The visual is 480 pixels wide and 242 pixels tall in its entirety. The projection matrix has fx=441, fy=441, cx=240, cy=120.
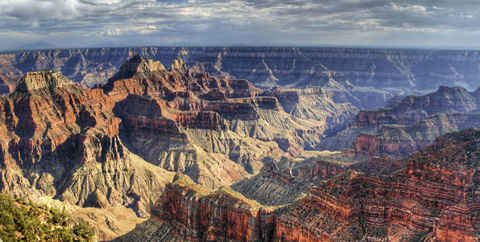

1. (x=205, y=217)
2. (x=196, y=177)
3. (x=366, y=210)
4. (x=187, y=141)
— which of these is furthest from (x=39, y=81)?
(x=366, y=210)

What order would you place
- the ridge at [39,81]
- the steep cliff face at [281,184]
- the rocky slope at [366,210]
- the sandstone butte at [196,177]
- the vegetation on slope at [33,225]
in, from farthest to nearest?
the ridge at [39,81]
the steep cliff face at [281,184]
the sandstone butte at [196,177]
the rocky slope at [366,210]
the vegetation on slope at [33,225]

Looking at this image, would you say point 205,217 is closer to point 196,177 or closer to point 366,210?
point 366,210

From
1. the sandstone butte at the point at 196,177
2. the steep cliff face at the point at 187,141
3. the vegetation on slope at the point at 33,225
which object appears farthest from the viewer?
the steep cliff face at the point at 187,141

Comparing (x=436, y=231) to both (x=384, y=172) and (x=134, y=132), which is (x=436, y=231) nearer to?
(x=384, y=172)

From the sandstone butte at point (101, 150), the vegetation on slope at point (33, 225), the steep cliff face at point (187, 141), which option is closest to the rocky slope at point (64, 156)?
the sandstone butte at point (101, 150)

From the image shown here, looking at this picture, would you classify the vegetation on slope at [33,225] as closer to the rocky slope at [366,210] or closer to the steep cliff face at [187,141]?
the rocky slope at [366,210]

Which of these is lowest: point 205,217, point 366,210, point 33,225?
point 205,217
